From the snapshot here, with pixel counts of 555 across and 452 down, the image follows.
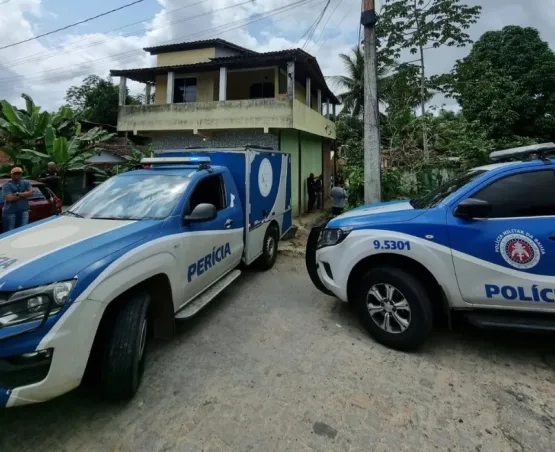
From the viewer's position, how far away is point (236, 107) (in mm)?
12359

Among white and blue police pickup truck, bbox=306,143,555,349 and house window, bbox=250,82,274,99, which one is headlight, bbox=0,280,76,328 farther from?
house window, bbox=250,82,274,99

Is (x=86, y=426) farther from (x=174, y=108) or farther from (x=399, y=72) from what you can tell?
(x=399, y=72)

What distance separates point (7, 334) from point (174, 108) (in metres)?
12.8

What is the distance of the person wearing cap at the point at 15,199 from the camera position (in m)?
6.56

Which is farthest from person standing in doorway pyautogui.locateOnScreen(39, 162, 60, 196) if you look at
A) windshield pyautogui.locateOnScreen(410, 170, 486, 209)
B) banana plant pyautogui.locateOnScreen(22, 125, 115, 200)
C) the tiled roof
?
windshield pyautogui.locateOnScreen(410, 170, 486, 209)

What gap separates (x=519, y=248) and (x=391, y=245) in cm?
108

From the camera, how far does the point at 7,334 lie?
76.4 inches

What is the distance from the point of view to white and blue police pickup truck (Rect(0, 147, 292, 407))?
6.57 ft

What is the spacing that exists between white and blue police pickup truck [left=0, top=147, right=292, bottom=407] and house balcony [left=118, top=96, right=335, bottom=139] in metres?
7.36

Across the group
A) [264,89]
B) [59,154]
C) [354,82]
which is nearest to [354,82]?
[354,82]

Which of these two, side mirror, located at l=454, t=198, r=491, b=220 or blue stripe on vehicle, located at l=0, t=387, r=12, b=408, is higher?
side mirror, located at l=454, t=198, r=491, b=220

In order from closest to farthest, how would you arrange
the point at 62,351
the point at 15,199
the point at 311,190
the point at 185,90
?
the point at 62,351
the point at 15,199
the point at 311,190
the point at 185,90

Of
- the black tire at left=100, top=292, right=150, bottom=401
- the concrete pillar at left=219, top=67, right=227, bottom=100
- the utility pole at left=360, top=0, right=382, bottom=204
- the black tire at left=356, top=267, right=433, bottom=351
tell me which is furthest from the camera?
the concrete pillar at left=219, top=67, right=227, bottom=100

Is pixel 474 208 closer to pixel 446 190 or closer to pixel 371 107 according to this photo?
pixel 446 190
